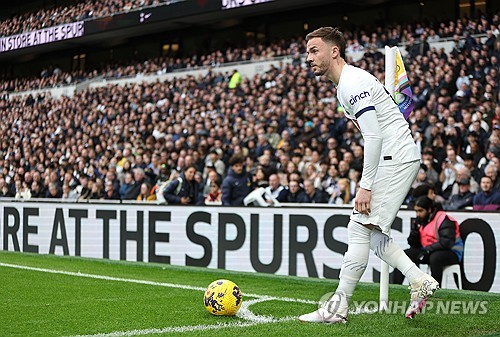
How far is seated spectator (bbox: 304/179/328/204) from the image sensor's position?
11.8m

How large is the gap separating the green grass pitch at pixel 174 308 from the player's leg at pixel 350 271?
109mm

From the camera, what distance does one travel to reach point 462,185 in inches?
433

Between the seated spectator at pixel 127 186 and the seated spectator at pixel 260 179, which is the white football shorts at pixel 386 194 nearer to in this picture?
the seated spectator at pixel 260 179

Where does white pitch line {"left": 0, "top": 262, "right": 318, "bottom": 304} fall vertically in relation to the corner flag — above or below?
below

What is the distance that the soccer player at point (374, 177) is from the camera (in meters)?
5.19

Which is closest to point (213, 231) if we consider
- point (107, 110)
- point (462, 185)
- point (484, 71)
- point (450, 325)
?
point (462, 185)

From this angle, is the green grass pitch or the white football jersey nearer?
the white football jersey

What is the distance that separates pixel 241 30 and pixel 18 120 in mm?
10576

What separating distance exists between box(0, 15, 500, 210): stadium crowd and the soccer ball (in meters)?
4.25

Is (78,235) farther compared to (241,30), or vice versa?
(241,30)

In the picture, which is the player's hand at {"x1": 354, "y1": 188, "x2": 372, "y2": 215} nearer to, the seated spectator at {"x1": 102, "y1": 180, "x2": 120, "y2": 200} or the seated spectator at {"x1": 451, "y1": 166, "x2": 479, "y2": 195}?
the seated spectator at {"x1": 451, "y1": 166, "x2": 479, "y2": 195}

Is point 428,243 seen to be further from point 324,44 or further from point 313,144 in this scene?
point 313,144
